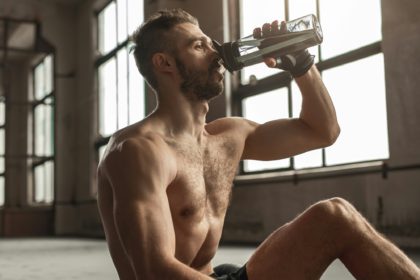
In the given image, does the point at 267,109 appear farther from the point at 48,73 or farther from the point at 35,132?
the point at 35,132

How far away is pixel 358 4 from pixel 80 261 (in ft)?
9.04

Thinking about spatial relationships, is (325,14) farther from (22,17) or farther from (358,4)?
(22,17)

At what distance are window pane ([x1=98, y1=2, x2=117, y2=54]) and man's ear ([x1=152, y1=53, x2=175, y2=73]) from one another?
289 inches

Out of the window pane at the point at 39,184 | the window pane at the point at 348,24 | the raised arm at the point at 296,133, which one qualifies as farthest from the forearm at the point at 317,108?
the window pane at the point at 39,184

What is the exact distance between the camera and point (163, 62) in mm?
1558

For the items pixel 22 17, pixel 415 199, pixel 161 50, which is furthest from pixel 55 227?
pixel 161 50

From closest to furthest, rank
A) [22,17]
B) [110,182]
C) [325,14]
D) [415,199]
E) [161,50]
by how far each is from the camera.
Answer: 1. [110,182]
2. [161,50]
3. [415,199]
4. [325,14]
5. [22,17]

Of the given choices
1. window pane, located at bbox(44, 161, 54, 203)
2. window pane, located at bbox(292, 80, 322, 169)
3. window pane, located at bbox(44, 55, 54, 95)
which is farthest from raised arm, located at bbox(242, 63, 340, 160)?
window pane, located at bbox(44, 55, 54, 95)

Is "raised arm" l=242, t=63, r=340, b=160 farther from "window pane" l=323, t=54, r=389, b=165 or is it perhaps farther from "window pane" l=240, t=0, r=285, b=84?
"window pane" l=240, t=0, r=285, b=84

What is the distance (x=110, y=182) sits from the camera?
4.56 ft

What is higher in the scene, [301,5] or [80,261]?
[301,5]

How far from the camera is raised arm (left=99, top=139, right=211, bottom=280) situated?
1.29 meters

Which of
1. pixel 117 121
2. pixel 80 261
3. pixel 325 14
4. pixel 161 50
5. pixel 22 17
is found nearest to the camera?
pixel 161 50

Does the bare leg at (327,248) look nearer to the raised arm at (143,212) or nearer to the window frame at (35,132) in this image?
the raised arm at (143,212)
